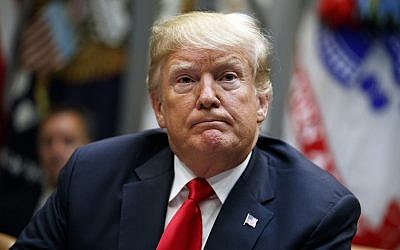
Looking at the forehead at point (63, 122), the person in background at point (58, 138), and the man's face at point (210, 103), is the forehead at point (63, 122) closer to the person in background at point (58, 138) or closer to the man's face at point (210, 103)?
the person in background at point (58, 138)

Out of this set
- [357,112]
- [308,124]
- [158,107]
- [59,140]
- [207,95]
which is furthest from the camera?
[59,140]

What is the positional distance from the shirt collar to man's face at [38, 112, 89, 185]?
2.13m

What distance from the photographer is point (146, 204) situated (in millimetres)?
2479

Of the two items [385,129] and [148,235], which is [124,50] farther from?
[148,235]

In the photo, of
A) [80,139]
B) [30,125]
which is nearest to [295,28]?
[80,139]

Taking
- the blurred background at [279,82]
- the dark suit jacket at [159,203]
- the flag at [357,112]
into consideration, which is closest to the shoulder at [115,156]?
the dark suit jacket at [159,203]

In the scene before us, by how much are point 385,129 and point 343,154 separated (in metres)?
0.25

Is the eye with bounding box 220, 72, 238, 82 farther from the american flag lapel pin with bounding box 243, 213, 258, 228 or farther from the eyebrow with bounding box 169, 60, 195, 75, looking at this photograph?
the american flag lapel pin with bounding box 243, 213, 258, 228

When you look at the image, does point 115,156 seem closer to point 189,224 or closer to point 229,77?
point 189,224

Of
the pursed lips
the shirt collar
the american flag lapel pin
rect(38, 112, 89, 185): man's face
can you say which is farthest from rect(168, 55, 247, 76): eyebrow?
rect(38, 112, 89, 185): man's face

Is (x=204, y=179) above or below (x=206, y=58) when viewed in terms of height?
below

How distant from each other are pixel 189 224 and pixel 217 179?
153 millimetres

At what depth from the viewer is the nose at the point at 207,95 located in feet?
7.55

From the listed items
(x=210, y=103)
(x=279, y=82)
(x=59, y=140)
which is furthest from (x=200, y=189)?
(x=59, y=140)
